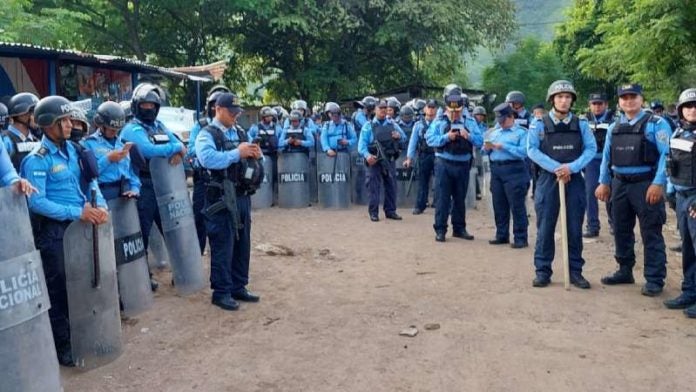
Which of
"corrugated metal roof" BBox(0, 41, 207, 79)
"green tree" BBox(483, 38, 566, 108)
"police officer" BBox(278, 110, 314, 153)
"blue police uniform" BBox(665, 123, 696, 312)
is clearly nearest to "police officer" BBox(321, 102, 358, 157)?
"police officer" BBox(278, 110, 314, 153)

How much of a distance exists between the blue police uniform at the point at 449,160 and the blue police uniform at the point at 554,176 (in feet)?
7.89

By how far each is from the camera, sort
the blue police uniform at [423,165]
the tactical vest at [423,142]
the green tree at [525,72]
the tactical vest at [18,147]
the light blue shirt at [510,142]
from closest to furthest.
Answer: the tactical vest at [18,147] < the light blue shirt at [510,142] < the tactical vest at [423,142] < the blue police uniform at [423,165] < the green tree at [525,72]

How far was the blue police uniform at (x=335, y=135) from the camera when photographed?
1265 centimetres

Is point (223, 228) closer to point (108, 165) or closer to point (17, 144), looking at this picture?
point (108, 165)

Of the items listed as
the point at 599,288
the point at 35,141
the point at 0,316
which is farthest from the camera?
the point at 599,288

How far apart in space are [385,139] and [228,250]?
5717 mm

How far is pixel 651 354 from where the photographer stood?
4977 millimetres

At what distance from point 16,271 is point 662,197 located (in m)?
5.38

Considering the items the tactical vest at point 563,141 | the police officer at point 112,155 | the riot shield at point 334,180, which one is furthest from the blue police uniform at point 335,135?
the police officer at point 112,155

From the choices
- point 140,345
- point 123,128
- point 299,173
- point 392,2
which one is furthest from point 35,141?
point 392,2

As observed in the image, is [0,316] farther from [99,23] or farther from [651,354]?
[99,23]

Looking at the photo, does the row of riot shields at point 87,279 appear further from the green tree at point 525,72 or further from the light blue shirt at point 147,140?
the green tree at point 525,72

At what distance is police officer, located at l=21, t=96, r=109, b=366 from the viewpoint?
4902 mm

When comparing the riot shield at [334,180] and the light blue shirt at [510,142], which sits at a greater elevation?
the light blue shirt at [510,142]
